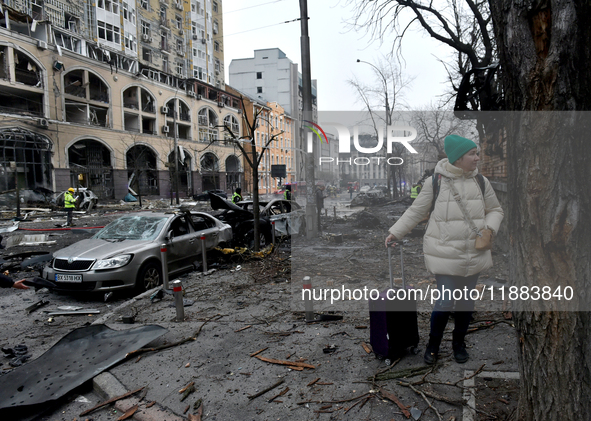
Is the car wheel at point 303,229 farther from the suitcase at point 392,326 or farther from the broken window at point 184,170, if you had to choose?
the broken window at point 184,170

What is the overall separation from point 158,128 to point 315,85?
7210 centimetres

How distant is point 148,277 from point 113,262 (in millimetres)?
773

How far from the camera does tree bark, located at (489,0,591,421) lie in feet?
6.97

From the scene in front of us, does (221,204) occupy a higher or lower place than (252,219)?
higher

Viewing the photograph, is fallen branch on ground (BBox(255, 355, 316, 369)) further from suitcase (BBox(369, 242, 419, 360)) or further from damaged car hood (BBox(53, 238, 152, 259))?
damaged car hood (BBox(53, 238, 152, 259))

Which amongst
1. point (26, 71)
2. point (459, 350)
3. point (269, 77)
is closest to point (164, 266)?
point (459, 350)

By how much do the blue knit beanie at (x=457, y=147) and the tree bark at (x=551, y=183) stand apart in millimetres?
768

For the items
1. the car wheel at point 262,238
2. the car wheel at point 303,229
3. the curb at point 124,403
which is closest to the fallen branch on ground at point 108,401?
the curb at point 124,403

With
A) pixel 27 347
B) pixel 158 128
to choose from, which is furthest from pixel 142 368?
pixel 158 128

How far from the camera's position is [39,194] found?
2933 cm

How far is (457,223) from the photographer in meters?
3.28

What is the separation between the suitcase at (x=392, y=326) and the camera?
12.1 ft

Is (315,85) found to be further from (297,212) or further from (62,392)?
(62,392)

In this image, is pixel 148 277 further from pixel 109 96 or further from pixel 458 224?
pixel 109 96
